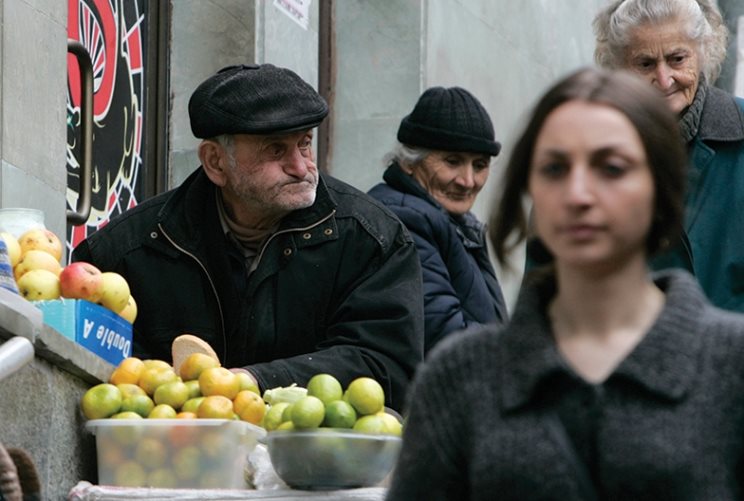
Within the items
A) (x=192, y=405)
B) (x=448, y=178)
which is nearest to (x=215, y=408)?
(x=192, y=405)

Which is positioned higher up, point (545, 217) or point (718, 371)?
point (545, 217)

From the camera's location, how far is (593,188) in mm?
2447

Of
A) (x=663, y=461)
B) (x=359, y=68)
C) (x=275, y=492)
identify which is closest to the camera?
(x=663, y=461)

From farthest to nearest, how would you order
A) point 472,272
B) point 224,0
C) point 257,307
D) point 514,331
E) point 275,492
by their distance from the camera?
point 224,0 → point 472,272 → point 257,307 → point 275,492 → point 514,331

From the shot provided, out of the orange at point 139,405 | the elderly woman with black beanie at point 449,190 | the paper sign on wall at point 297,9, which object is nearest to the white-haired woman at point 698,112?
the orange at point 139,405

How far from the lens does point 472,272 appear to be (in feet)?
22.6

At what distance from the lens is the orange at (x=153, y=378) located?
4965 millimetres

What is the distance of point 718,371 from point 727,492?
0.16 m

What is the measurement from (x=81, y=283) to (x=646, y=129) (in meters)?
2.88

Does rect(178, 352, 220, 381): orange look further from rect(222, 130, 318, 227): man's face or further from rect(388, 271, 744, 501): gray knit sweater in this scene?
rect(388, 271, 744, 501): gray knit sweater

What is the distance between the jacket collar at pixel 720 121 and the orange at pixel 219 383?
138 cm

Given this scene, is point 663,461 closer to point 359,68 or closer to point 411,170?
point 411,170

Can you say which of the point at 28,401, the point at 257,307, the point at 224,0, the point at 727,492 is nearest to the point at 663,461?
the point at 727,492

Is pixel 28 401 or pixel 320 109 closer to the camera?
pixel 28 401
